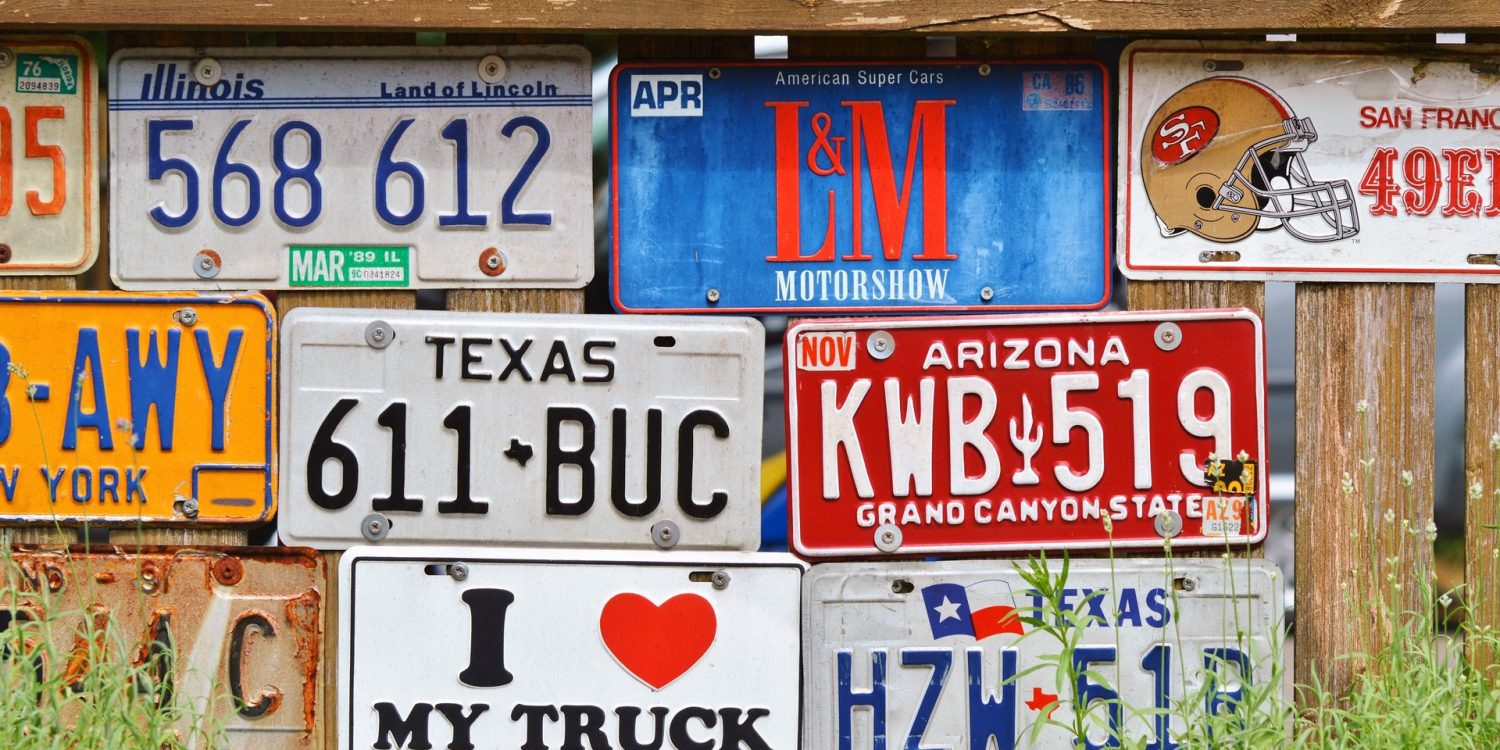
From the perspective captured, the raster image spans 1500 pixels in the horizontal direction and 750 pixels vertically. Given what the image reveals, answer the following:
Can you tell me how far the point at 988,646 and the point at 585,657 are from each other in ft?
2.66

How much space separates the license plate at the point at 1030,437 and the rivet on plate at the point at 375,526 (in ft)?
2.69

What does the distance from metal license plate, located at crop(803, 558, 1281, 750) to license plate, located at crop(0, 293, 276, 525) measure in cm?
119

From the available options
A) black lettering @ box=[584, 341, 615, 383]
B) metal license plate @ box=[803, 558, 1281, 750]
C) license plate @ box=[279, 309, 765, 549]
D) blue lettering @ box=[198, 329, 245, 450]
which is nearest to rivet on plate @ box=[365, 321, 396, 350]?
license plate @ box=[279, 309, 765, 549]

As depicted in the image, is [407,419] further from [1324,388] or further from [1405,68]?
[1405,68]

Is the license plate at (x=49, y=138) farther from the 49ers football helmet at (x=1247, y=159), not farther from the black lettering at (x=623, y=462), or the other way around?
the 49ers football helmet at (x=1247, y=159)

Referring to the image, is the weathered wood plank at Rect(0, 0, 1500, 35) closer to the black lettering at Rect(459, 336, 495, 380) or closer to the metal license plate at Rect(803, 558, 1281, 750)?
the black lettering at Rect(459, 336, 495, 380)

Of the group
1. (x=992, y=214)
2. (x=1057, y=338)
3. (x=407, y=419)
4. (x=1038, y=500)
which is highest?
(x=992, y=214)

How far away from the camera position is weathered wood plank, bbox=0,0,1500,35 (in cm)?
242

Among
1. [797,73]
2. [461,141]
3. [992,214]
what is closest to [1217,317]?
[992,214]

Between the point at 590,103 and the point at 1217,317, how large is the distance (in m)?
1.34

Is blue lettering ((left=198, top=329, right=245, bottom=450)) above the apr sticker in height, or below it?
below

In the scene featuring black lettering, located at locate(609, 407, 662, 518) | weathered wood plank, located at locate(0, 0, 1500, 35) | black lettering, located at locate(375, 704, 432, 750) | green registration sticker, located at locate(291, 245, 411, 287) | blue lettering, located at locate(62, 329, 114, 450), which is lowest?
black lettering, located at locate(375, 704, 432, 750)

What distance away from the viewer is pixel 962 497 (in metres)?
2.56

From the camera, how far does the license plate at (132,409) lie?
8.38ft
